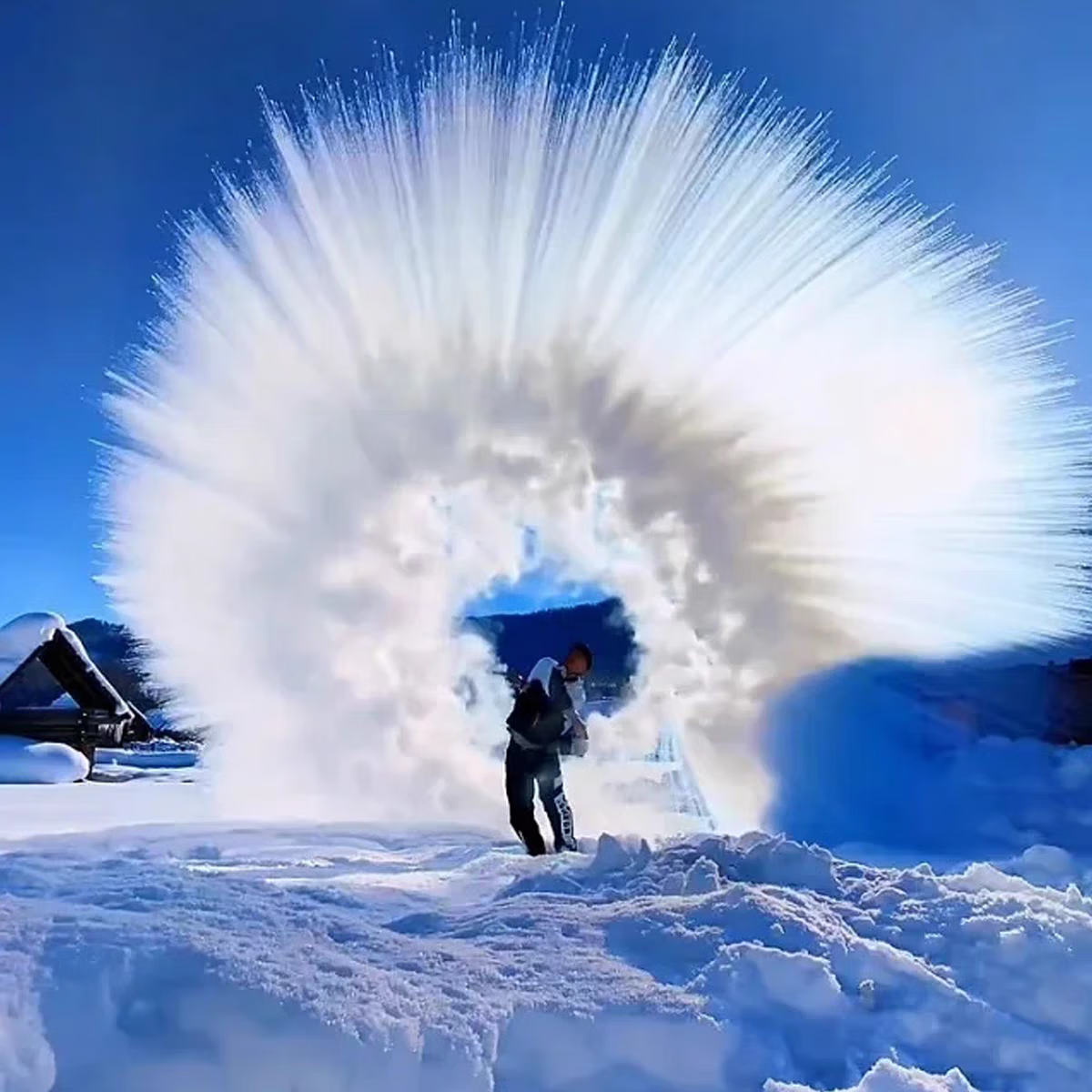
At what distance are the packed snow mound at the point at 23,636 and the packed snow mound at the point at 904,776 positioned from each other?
1687 cm

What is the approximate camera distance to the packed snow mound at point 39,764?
2223 cm

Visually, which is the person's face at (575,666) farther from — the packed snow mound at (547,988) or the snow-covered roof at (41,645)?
the snow-covered roof at (41,645)

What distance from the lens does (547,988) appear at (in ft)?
16.4

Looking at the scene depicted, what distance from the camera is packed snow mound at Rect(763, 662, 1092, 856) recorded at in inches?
464

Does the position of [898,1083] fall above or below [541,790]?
below

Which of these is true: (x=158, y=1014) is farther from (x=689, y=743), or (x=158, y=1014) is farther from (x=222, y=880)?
(x=689, y=743)

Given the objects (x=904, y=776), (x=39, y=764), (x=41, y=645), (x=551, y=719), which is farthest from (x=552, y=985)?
(x=41, y=645)

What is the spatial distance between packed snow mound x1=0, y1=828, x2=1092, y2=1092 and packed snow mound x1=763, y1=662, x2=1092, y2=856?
5.16 metres

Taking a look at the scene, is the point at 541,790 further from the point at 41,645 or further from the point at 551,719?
the point at 41,645

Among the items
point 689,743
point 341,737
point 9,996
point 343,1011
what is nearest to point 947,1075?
point 343,1011

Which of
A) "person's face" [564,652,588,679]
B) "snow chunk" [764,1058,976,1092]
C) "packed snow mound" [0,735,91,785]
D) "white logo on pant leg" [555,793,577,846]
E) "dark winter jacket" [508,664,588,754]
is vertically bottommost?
"snow chunk" [764,1058,976,1092]

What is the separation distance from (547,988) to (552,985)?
0.06 meters

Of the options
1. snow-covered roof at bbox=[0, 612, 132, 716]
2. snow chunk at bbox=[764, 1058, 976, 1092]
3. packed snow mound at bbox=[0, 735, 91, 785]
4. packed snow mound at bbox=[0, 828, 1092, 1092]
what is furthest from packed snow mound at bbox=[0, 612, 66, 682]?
snow chunk at bbox=[764, 1058, 976, 1092]

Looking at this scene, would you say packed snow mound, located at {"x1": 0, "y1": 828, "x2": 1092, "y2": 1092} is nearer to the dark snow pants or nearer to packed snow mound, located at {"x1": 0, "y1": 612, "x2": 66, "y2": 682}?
the dark snow pants
